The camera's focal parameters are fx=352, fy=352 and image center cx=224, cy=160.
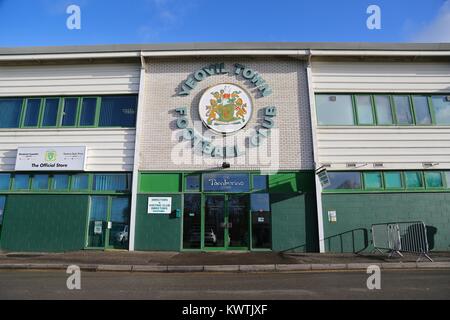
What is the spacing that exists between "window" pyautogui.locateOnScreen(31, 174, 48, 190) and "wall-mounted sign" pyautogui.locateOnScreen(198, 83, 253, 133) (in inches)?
280

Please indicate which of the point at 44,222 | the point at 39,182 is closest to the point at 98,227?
the point at 44,222

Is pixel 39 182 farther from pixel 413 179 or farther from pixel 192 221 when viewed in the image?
pixel 413 179

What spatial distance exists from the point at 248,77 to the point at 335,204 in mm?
6498

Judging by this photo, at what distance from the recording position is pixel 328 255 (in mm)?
12719

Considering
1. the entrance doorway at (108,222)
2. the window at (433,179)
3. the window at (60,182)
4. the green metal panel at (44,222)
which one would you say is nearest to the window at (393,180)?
the window at (433,179)

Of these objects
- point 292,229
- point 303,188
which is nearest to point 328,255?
point 292,229

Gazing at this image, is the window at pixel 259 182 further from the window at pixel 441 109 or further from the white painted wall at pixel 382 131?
the window at pixel 441 109

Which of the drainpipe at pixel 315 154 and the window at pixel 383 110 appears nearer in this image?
the drainpipe at pixel 315 154

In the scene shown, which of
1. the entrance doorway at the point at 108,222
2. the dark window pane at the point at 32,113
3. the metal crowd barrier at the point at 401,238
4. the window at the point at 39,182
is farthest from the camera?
the dark window pane at the point at 32,113

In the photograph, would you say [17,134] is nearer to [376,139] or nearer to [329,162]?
[329,162]

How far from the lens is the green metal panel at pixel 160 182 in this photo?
571 inches

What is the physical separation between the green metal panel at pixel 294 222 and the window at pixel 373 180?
2348mm
